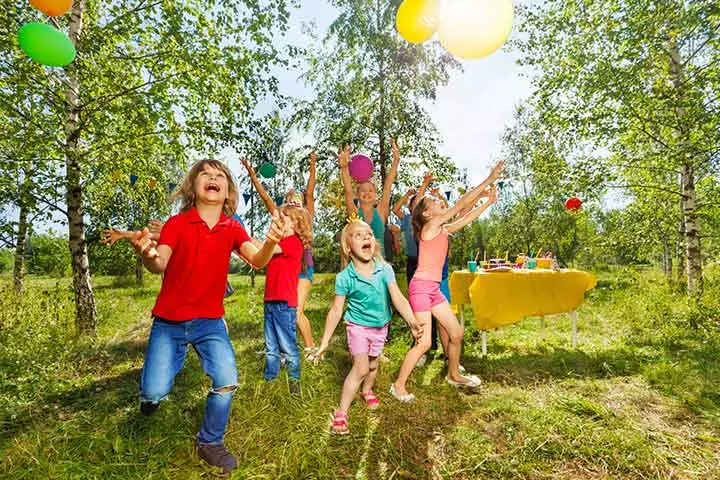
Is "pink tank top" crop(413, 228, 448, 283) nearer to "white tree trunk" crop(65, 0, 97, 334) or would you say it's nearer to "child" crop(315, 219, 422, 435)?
"child" crop(315, 219, 422, 435)

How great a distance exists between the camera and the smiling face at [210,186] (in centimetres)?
290

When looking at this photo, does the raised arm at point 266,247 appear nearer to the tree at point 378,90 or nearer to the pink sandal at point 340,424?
the pink sandal at point 340,424

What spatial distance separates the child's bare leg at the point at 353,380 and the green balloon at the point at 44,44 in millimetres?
4117

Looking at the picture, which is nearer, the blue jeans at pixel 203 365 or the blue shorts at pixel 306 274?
the blue jeans at pixel 203 365

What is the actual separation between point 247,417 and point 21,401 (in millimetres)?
2179

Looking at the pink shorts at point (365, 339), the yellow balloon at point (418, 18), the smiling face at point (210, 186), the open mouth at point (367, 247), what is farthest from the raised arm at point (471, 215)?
the smiling face at point (210, 186)

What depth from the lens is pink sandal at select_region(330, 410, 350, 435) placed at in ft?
10.2

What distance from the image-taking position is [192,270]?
9.02 feet

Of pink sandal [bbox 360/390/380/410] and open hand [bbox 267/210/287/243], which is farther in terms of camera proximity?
pink sandal [bbox 360/390/380/410]

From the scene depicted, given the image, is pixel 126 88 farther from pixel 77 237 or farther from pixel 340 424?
pixel 340 424

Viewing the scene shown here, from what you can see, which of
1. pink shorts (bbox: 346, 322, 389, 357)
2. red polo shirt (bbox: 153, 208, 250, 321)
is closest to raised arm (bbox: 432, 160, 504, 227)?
pink shorts (bbox: 346, 322, 389, 357)

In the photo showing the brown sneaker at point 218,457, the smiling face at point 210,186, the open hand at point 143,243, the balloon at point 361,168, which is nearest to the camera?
the open hand at point 143,243

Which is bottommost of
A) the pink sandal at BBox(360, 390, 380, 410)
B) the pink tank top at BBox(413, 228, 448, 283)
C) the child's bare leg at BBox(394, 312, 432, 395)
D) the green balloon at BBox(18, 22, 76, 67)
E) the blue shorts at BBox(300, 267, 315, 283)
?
the pink sandal at BBox(360, 390, 380, 410)

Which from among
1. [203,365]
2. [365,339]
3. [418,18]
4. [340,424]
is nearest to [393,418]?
[340,424]
